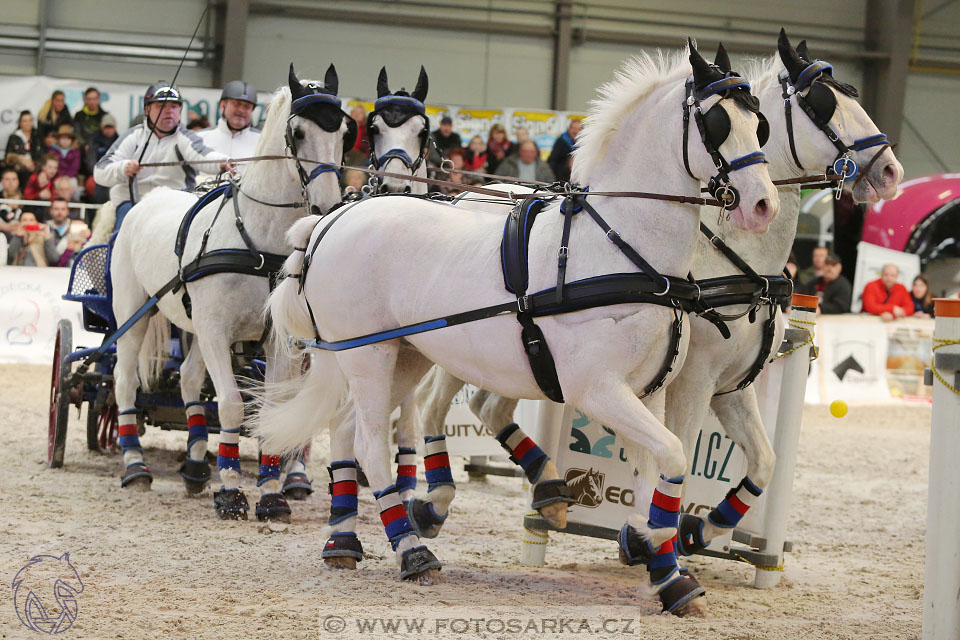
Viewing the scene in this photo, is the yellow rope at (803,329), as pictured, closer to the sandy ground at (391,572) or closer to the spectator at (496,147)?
the sandy ground at (391,572)

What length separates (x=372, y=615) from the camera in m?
3.64

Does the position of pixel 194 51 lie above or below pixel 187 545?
above

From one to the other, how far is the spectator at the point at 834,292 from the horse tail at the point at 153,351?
8.85 metres

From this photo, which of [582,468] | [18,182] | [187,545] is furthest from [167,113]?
[18,182]

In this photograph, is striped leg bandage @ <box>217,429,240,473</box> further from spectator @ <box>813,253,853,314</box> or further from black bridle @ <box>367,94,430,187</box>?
spectator @ <box>813,253,853,314</box>

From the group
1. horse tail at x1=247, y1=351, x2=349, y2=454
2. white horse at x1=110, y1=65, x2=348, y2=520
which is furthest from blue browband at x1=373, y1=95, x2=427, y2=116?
horse tail at x1=247, y1=351, x2=349, y2=454

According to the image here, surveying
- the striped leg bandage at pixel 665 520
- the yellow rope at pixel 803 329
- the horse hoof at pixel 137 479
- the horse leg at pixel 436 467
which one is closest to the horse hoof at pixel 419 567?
the horse leg at pixel 436 467

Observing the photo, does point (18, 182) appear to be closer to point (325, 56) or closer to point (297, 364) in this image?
point (325, 56)

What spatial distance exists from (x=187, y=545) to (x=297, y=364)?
1.21m

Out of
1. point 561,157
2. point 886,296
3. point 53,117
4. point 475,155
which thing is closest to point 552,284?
point 561,157

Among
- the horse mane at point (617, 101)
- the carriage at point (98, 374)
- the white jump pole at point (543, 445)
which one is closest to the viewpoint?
the horse mane at point (617, 101)

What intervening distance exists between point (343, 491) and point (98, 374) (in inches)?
106

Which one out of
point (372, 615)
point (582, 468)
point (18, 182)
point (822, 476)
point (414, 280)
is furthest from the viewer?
point (18, 182)

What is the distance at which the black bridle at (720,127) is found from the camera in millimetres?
3488
